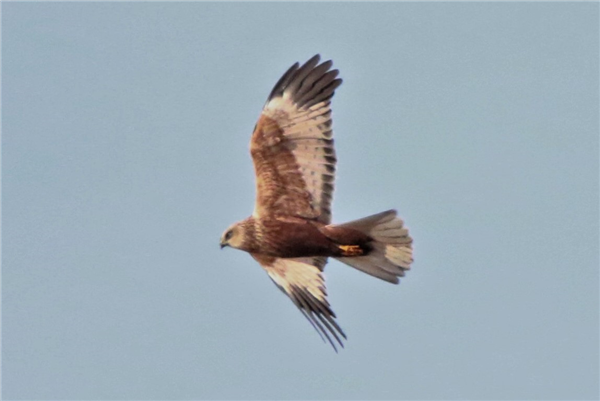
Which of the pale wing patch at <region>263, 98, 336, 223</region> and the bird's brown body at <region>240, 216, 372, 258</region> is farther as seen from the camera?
the pale wing patch at <region>263, 98, 336, 223</region>

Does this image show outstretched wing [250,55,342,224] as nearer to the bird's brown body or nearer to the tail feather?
the bird's brown body

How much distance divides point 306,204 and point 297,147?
0.64 m

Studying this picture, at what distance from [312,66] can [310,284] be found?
2.49 m

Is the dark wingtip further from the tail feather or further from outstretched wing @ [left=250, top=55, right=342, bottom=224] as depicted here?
the tail feather

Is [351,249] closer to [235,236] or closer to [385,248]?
[385,248]

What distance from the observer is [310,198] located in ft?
60.8

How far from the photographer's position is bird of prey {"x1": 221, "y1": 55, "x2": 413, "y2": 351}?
18203mm

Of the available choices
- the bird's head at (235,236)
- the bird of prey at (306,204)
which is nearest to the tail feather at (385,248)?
the bird of prey at (306,204)

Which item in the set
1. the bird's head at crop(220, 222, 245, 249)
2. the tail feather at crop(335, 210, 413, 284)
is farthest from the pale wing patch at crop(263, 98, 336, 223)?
the bird's head at crop(220, 222, 245, 249)

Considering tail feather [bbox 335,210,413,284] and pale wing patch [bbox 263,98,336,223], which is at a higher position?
pale wing patch [bbox 263,98,336,223]

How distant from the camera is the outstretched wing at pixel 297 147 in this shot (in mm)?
18297

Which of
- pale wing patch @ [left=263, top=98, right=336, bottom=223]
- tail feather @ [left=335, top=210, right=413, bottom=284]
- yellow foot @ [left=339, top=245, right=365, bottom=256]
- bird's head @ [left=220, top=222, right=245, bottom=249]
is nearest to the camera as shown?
tail feather @ [left=335, top=210, right=413, bottom=284]

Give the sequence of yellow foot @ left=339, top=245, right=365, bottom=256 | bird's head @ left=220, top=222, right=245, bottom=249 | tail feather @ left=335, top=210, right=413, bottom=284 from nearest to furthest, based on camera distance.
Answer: tail feather @ left=335, top=210, right=413, bottom=284
yellow foot @ left=339, top=245, right=365, bottom=256
bird's head @ left=220, top=222, right=245, bottom=249

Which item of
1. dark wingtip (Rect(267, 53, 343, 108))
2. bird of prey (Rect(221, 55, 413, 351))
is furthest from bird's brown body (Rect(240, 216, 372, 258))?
dark wingtip (Rect(267, 53, 343, 108))
